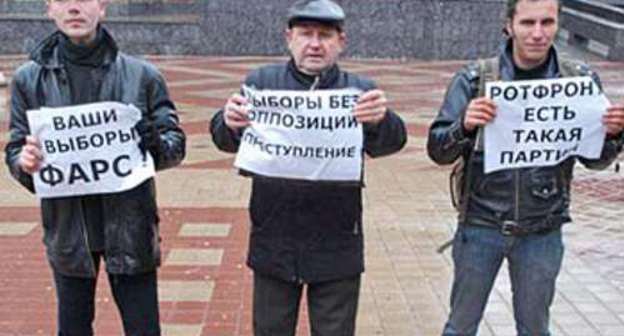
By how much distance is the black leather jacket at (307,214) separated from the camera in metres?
3.86

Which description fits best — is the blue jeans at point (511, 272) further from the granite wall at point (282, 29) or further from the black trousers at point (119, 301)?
the granite wall at point (282, 29)

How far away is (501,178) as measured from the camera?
391 cm

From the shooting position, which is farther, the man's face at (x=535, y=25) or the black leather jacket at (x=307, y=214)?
→ the black leather jacket at (x=307, y=214)

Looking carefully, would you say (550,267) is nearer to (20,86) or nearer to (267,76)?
(267,76)

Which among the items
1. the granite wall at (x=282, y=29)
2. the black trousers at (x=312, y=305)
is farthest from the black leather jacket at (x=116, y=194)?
the granite wall at (x=282, y=29)

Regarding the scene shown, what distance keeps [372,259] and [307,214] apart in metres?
3.26

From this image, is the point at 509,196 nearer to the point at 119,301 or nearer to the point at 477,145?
the point at 477,145

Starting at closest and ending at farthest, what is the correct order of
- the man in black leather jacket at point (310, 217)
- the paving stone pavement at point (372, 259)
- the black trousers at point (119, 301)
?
the man in black leather jacket at point (310, 217)
the black trousers at point (119, 301)
the paving stone pavement at point (372, 259)

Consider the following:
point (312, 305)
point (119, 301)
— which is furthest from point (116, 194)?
point (312, 305)

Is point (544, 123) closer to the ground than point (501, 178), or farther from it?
farther from it

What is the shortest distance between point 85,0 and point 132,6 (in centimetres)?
2353

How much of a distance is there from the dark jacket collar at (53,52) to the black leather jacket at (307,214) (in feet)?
1.58

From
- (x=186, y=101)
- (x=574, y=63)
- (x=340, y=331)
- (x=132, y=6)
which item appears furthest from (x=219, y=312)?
(x=132, y=6)

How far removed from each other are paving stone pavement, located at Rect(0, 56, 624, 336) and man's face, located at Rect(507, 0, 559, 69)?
228 centimetres
